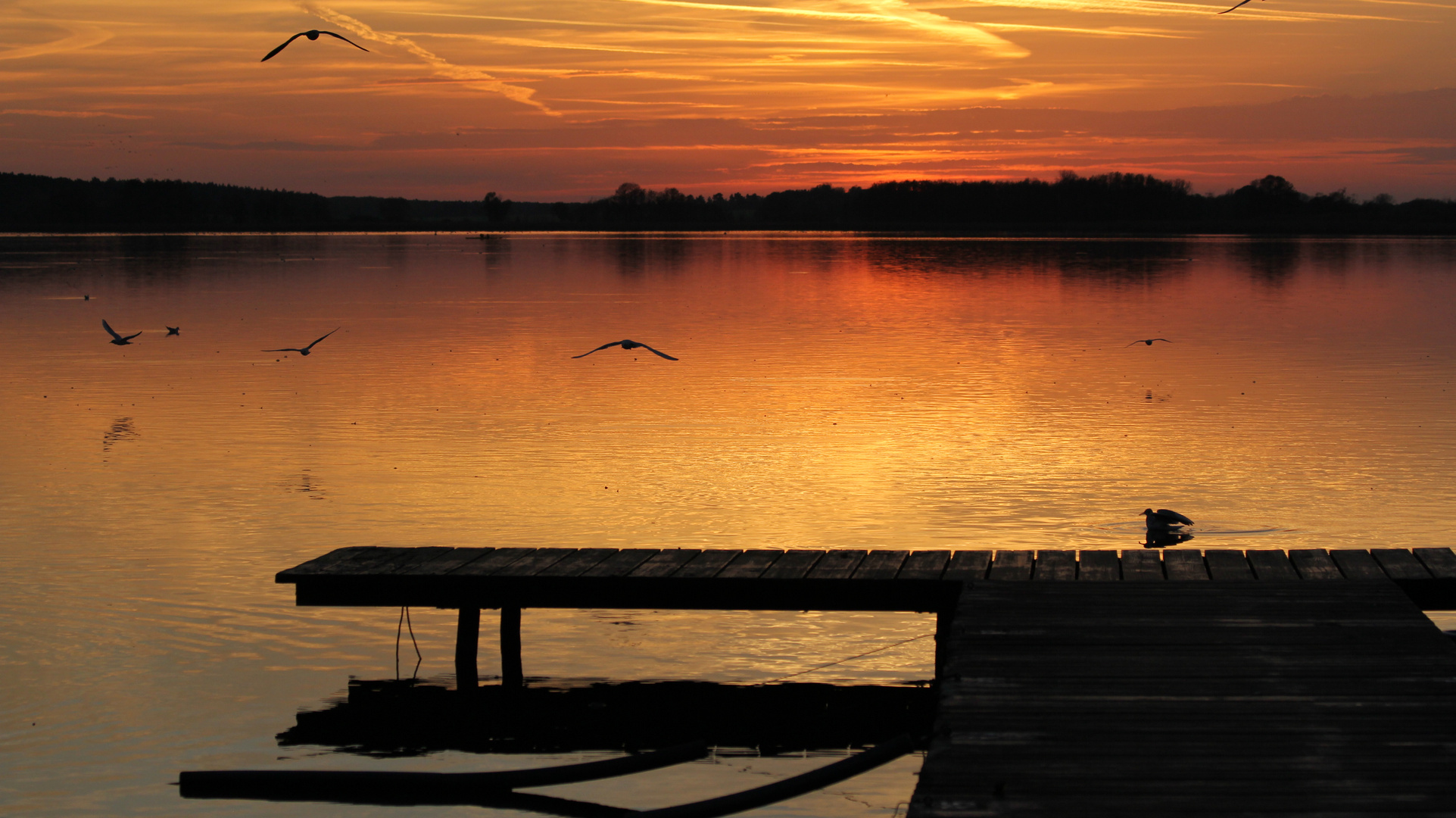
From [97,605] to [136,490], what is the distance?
5.58 metres

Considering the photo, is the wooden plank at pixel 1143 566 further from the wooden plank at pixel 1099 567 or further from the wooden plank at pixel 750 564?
the wooden plank at pixel 750 564

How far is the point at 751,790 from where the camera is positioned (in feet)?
31.3

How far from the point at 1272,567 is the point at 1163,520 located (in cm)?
433

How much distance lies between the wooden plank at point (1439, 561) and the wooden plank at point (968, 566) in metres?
3.48

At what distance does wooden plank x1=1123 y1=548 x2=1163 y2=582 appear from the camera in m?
11.4

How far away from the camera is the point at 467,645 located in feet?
41.4

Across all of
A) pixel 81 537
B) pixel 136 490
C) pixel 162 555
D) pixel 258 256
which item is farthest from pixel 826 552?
pixel 258 256

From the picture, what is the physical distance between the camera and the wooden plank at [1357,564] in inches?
451

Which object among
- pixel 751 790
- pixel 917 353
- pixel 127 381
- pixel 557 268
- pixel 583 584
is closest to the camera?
pixel 751 790

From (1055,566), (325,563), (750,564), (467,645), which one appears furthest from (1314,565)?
(325,563)

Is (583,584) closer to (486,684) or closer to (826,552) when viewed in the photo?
(486,684)

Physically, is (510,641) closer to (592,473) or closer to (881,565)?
(881,565)

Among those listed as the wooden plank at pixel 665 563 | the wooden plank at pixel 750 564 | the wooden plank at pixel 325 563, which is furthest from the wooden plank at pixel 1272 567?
the wooden plank at pixel 325 563

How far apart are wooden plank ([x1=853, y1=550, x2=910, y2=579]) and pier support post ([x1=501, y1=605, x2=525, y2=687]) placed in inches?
117
